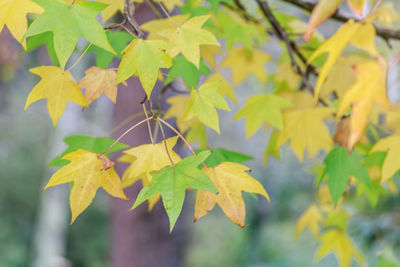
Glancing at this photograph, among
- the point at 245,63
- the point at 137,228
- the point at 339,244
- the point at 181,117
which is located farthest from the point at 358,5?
the point at 137,228

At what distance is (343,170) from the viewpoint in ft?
2.55

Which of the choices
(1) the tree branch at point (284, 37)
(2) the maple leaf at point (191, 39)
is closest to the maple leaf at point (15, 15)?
(2) the maple leaf at point (191, 39)

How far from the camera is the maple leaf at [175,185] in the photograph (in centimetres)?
50

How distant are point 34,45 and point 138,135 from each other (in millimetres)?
733

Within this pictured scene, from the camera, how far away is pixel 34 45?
0.87 metres

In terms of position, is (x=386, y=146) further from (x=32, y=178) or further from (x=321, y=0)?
(x=32, y=178)

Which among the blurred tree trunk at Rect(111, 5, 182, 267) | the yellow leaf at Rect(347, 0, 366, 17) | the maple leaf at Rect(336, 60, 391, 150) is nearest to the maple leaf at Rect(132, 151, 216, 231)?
the maple leaf at Rect(336, 60, 391, 150)

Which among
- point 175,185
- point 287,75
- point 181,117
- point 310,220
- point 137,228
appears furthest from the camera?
point 137,228

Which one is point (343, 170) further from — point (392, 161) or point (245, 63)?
point (245, 63)

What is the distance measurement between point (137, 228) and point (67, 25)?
130cm

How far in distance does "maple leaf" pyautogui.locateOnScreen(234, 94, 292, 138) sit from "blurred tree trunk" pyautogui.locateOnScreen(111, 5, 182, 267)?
2.24ft

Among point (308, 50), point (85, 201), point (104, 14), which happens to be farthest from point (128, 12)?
point (308, 50)

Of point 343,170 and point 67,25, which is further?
point 343,170

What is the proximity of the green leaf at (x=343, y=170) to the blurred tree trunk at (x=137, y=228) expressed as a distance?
92 cm
